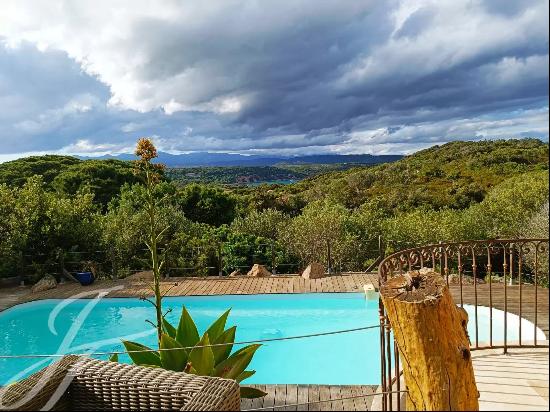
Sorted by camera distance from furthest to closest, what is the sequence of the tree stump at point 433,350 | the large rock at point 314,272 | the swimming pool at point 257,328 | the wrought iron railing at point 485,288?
the large rock at point 314,272 → the swimming pool at point 257,328 → the wrought iron railing at point 485,288 → the tree stump at point 433,350

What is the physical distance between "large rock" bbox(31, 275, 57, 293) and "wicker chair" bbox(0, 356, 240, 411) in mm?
7878

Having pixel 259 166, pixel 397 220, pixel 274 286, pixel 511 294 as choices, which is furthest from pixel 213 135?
pixel 511 294

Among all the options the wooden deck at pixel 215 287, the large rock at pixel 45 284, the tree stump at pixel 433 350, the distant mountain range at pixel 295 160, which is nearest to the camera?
the tree stump at pixel 433 350

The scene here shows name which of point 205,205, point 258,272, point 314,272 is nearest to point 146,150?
point 314,272

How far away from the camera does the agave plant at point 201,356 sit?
3.91 metres

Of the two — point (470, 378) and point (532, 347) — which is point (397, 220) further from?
point (470, 378)

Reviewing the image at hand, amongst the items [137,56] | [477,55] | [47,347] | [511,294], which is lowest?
[47,347]

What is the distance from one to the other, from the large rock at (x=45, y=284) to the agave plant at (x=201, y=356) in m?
6.86

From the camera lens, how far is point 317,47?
934cm

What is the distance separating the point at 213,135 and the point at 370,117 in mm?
Answer: 11234

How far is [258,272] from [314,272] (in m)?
1.29

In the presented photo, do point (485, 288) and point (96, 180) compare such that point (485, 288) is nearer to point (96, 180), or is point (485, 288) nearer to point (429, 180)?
point (429, 180)

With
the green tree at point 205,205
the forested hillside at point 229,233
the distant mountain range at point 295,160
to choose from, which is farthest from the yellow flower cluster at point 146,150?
the distant mountain range at point 295,160
